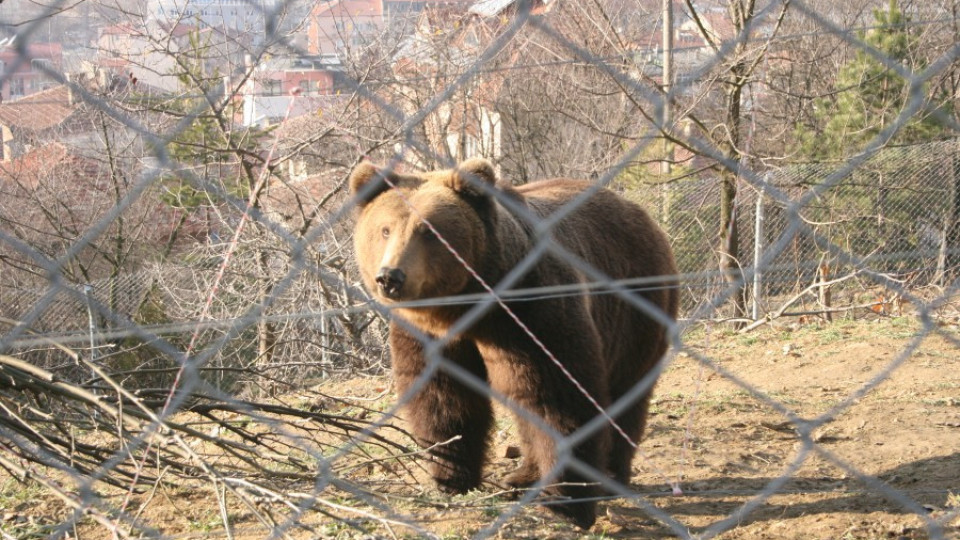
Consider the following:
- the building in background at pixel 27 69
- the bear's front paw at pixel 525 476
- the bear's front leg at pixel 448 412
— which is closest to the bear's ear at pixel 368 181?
the bear's front leg at pixel 448 412

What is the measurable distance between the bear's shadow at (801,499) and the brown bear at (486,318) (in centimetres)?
25

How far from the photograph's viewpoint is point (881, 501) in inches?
166

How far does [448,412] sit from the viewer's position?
413cm

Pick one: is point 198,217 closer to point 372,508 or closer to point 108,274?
point 108,274

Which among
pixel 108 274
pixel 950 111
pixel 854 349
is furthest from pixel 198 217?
pixel 950 111

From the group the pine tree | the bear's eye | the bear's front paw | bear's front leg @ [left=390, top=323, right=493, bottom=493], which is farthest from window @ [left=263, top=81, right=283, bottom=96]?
the pine tree

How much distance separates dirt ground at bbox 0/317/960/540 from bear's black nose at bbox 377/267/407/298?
55cm

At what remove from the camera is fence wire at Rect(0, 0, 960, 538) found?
2711 mm

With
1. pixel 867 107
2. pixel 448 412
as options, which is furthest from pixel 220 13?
pixel 867 107

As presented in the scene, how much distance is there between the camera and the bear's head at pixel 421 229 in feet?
10.9

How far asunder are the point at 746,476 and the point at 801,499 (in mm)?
398

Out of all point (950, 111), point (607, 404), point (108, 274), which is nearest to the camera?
point (607, 404)

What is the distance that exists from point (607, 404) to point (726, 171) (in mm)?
5517

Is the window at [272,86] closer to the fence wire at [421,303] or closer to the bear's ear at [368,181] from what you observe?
the fence wire at [421,303]
